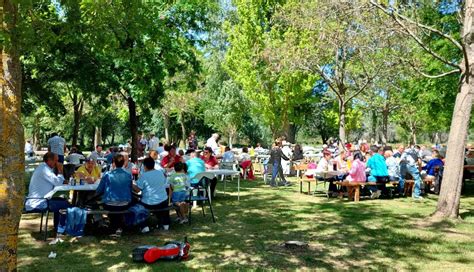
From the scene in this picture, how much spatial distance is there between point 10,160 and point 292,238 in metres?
5.06

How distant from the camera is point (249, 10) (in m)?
27.6

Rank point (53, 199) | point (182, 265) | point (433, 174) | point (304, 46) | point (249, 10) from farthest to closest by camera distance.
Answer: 1. point (249, 10)
2. point (304, 46)
3. point (433, 174)
4. point (53, 199)
5. point (182, 265)

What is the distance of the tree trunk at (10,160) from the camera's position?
3.61 meters

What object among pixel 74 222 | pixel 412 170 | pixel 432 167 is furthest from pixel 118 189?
pixel 432 167

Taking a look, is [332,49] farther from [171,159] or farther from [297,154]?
[171,159]

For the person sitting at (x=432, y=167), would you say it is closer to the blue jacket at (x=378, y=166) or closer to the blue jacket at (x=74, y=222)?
the blue jacket at (x=378, y=166)

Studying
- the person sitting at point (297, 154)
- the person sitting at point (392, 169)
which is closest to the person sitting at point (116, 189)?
the person sitting at point (392, 169)

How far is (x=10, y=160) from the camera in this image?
12.1ft

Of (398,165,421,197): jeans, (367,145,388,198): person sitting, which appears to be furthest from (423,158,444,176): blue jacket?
(367,145,388,198): person sitting

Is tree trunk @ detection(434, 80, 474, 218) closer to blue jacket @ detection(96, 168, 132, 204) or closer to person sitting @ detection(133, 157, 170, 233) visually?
person sitting @ detection(133, 157, 170, 233)

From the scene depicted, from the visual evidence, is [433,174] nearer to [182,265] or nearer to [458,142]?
[458,142]

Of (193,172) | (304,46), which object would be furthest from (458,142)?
(304,46)

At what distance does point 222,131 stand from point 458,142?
3404 cm

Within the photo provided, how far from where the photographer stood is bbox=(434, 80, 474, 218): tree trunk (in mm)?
8883
